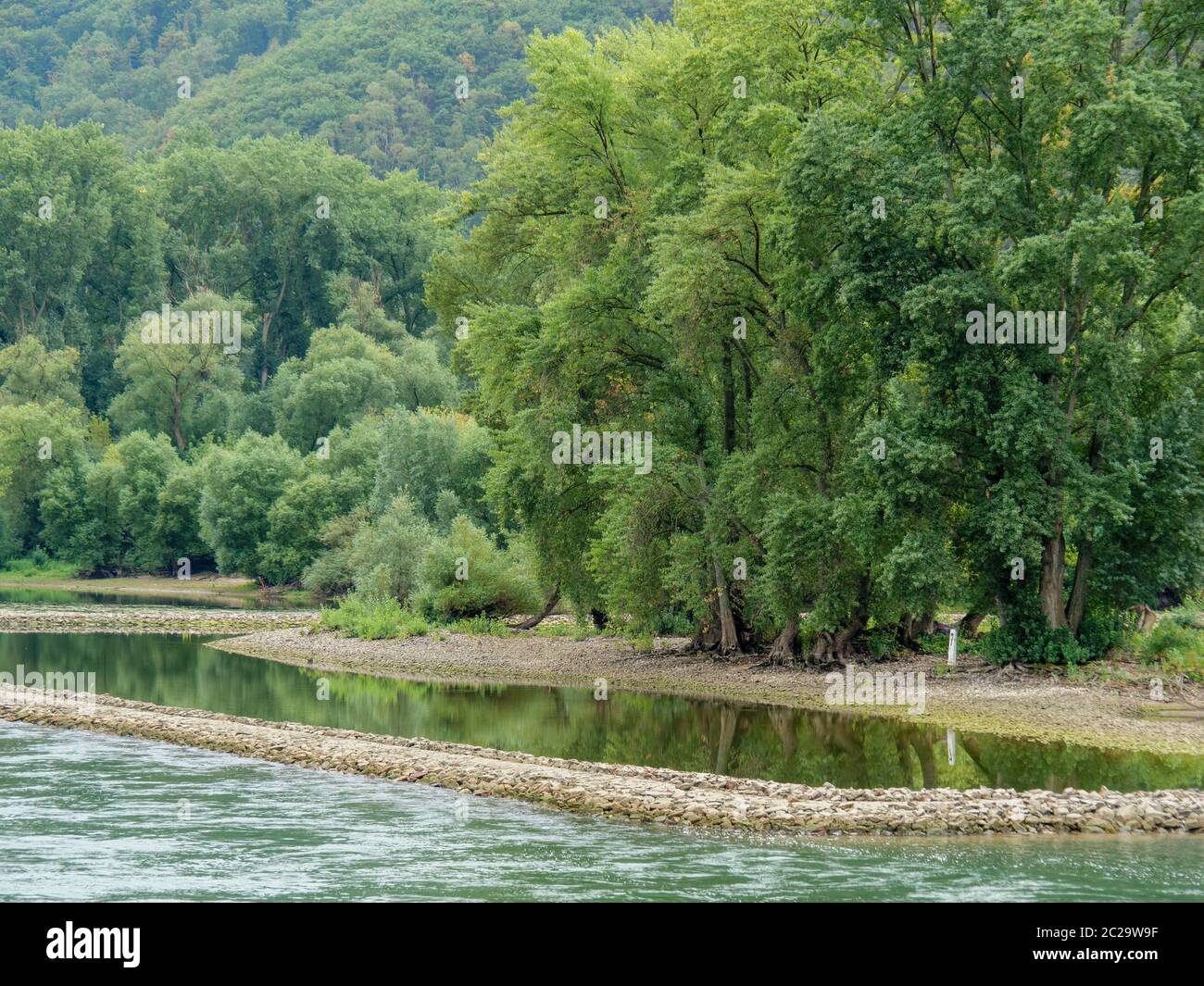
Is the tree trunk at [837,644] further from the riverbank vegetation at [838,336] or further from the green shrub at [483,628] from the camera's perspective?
the green shrub at [483,628]

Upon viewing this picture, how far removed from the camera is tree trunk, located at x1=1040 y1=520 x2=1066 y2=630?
3381 centimetres

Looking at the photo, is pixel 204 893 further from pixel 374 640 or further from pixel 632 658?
pixel 374 640

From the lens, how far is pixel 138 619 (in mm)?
58594

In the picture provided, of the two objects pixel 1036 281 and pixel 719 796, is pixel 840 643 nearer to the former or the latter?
pixel 1036 281

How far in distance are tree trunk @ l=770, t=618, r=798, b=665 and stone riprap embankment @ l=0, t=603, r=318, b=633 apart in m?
21.0

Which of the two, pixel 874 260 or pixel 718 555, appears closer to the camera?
pixel 874 260

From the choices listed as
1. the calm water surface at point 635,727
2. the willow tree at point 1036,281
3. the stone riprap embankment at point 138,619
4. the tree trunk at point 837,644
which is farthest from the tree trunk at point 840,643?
the stone riprap embankment at point 138,619

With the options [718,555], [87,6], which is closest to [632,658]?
[718,555]

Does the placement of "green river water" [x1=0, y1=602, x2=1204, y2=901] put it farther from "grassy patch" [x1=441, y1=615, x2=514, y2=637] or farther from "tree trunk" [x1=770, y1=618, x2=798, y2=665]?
"grassy patch" [x1=441, y1=615, x2=514, y2=637]

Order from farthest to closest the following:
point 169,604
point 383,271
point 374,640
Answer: point 383,271 < point 169,604 < point 374,640

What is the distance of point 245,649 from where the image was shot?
161 feet

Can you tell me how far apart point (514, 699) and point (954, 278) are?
14.0 m

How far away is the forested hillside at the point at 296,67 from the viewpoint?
504 ft

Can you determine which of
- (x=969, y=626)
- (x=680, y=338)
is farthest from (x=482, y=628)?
(x=969, y=626)
